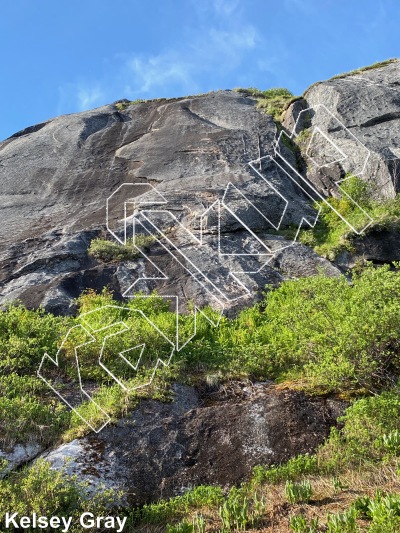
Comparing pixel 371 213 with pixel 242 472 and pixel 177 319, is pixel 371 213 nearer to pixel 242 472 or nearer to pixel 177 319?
pixel 177 319

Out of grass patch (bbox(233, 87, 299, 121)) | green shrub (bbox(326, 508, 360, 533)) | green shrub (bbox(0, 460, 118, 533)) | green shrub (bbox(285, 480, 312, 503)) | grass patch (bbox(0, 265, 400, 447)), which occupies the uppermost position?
grass patch (bbox(233, 87, 299, 121))

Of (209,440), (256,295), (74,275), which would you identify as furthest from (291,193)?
(209,440)

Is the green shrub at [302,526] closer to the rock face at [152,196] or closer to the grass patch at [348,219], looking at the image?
the rock face at [152,196]

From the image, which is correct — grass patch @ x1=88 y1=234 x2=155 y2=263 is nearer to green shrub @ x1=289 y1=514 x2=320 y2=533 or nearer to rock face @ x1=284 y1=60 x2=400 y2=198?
rock face @ x1=284 y1=60 x2=400 y2=198

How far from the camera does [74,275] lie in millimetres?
12867

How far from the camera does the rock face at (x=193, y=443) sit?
22.0ft

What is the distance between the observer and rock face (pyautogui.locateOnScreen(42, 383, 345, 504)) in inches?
264

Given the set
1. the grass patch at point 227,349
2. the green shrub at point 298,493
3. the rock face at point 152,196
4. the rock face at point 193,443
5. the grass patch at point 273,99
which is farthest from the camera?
the grass patch at point 273,99

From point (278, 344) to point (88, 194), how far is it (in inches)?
385

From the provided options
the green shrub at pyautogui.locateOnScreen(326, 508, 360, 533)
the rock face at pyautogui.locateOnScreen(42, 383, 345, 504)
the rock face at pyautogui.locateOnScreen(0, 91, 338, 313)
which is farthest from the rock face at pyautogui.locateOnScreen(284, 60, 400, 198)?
the green shrub at pyautogui.locateOnScreen(326, 508, 360, 533)

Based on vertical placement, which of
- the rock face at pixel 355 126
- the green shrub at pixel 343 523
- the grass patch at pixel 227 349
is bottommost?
the green shrub at pixel 343 523

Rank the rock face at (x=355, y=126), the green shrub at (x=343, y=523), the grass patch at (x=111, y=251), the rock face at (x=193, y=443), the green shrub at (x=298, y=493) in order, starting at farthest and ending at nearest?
the rock face at (x=355, y=126) < the grass patch at (x=111, y=251) < the rock face at (x=193, y=443) < the green shrub at (x=298, y=493) < the green shrub at (x=343, y=523)

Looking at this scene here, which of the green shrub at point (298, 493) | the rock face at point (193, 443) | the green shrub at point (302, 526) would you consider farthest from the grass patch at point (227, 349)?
the green shrub at point (302, 526)

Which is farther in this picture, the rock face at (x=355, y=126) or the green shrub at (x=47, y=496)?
the rock face at (x=355, y=126)
